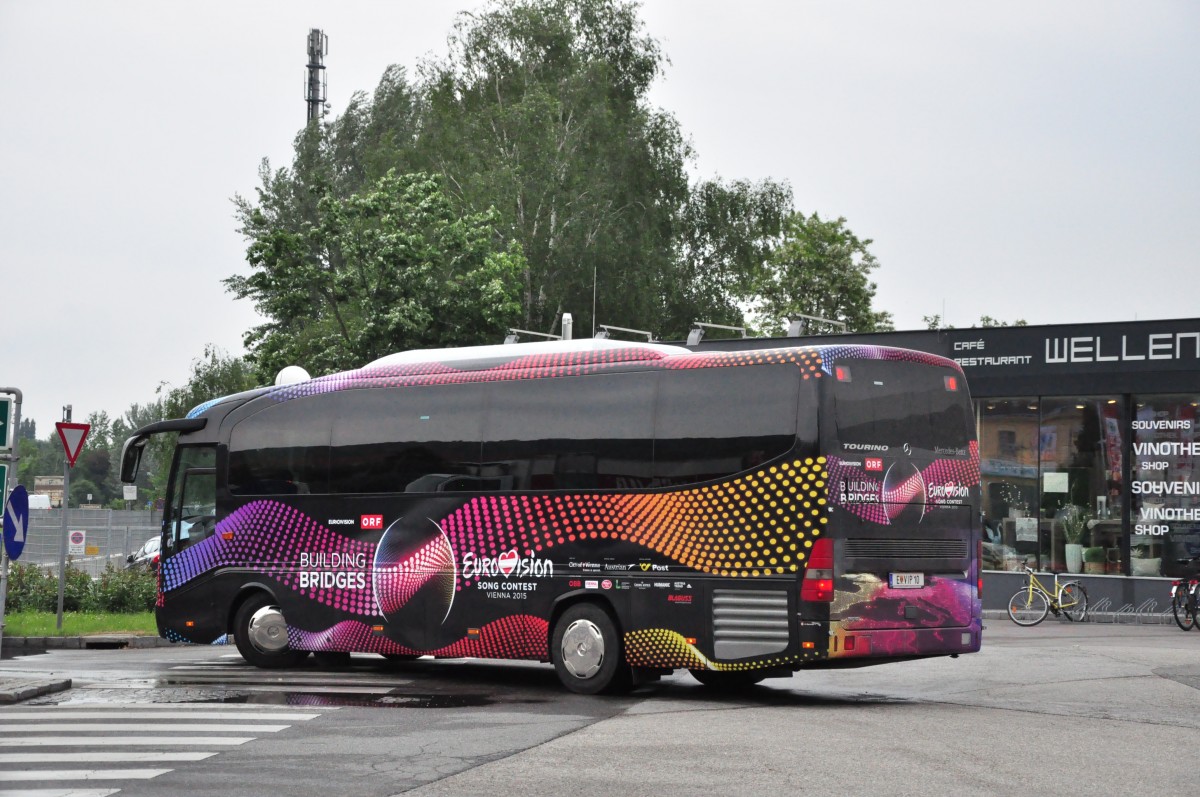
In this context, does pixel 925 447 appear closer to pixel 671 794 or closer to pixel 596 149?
pixel 671 794

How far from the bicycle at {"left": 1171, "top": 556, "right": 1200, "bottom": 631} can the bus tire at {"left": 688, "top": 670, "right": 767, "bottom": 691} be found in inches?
471

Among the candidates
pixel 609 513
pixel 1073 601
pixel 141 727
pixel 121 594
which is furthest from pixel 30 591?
pixel 1073 601

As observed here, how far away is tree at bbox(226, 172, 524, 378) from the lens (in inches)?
1588

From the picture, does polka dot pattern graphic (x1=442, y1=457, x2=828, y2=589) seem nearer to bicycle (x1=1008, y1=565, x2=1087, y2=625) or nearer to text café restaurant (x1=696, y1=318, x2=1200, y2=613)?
text café restaurant (x1=696, y1=318, x2=1200, y2=613)

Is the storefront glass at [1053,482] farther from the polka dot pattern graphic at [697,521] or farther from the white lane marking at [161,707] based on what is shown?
the white lane marking at [161,707]

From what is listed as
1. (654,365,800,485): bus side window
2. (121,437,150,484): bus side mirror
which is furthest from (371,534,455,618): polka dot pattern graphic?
(121,437,150,484): bus side mirror

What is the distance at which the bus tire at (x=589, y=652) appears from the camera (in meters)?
14.9

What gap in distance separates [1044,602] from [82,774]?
2107cm

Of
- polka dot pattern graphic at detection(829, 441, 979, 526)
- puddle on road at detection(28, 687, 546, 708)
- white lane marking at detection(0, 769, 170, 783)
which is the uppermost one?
polka dot pattern graphic at detection(829, 441, 979, 526)

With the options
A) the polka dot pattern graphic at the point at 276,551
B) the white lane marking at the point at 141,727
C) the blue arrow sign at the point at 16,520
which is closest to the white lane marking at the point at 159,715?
the white lane marking at the point at 141,727

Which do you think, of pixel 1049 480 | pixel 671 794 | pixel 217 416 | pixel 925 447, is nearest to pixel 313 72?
pixel 1049 480

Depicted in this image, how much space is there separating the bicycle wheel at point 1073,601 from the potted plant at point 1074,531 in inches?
43.6

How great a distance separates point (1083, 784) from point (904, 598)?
4.84 m

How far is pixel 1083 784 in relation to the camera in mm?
9359
